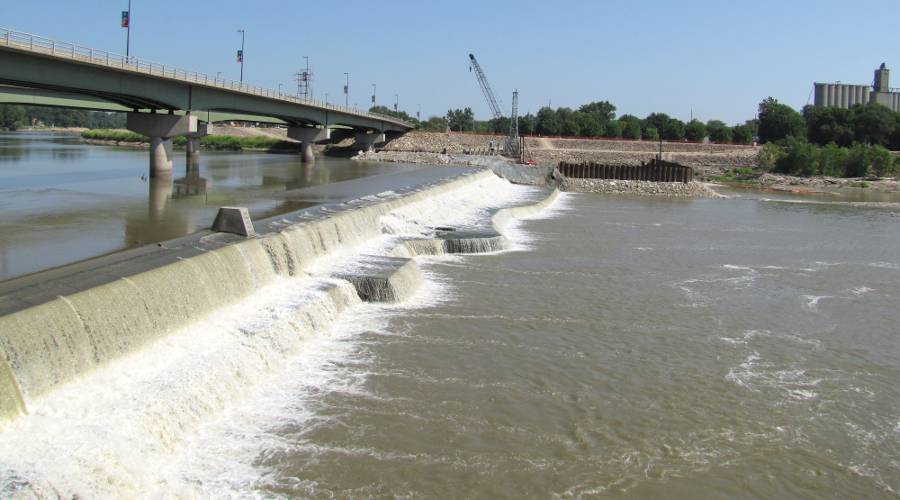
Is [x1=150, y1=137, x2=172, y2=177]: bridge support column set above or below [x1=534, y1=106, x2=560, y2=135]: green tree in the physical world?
below

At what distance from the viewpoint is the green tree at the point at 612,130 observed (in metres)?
126

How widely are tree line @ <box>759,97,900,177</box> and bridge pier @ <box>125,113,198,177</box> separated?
63736mm

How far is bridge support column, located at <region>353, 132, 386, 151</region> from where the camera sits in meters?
99.2

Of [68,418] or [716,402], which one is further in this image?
[716,402]

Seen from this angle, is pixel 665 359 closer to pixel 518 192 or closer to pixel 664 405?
pixel 664 405

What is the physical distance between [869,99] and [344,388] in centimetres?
18908

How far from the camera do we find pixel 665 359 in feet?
51.2

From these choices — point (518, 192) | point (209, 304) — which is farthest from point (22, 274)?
point (518, 192)

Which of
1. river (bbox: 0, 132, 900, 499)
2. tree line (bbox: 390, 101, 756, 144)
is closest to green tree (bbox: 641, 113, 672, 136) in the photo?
tree line (bbox: 390, 101, 756, 144)

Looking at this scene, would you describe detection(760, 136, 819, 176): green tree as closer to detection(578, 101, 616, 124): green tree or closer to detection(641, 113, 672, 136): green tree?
detection(641, 113, 672, 136): green tree

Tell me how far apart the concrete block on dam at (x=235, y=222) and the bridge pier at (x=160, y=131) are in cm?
2638

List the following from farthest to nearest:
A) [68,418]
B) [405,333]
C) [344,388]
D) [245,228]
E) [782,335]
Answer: [245,228]
[782,335]
[405,333]
[344,388]
[68,418]

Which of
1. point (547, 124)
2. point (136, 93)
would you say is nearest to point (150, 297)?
point (136, 93)

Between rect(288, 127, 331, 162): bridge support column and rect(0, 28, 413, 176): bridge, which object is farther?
rect(288, 127, 331, 162): bridge support column
